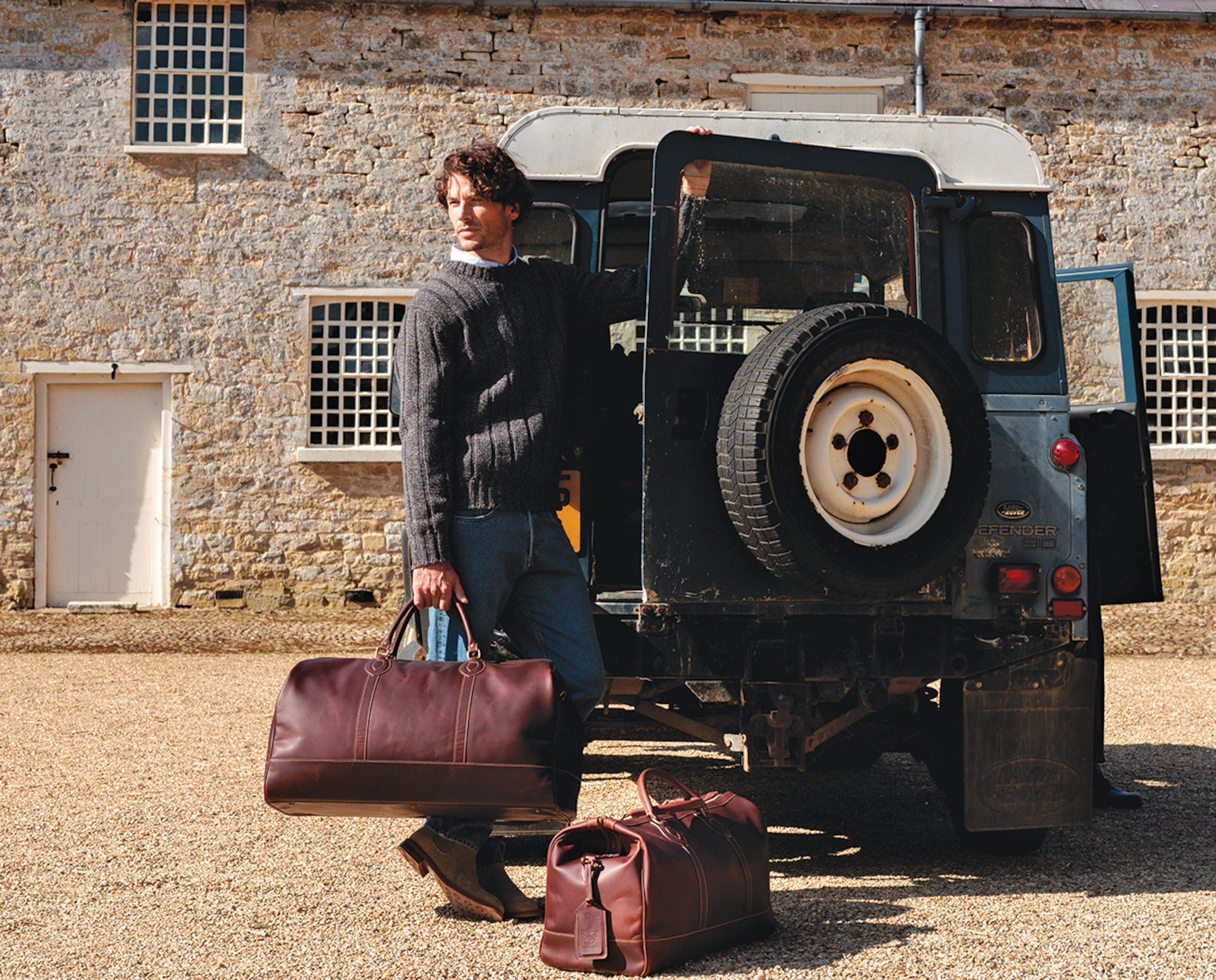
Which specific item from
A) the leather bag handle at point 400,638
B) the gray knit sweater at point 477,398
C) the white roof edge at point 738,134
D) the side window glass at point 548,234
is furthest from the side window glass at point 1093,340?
the leather bag handle at point 400,638

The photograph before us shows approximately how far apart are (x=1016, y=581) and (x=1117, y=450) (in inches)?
38.9

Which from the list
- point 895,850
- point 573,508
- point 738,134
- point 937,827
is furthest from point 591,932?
point 738,134

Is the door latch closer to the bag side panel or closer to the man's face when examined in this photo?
the man's face

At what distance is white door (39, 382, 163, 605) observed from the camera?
12.6m

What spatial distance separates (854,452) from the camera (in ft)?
11.4

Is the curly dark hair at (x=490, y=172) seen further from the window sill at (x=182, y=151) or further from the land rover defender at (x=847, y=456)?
the window sill at (x=182, y=151)

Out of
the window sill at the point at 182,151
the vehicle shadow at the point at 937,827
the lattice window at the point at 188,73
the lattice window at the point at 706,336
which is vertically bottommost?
the vehicle shadow at the point at 937,827

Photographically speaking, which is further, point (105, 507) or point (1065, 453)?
point (105, 507)

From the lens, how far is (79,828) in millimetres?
4359

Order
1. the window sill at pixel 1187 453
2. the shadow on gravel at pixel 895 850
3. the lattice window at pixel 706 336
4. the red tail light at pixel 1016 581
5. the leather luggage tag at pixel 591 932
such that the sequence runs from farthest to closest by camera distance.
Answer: the window sill at pixel 1187 453, the red tail light at pixel 1016 581, the lattice window at pixel 706 336, the shadow on gravel at pixel 895 850, the leather luggage tag at pixel 591 932

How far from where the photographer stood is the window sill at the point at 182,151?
1248 cm

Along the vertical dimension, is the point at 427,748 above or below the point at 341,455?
below

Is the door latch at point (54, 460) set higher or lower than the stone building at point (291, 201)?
lower

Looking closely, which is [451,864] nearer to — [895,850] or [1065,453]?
[895,850]
